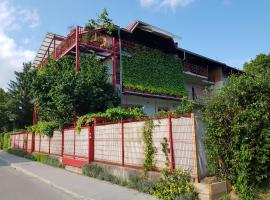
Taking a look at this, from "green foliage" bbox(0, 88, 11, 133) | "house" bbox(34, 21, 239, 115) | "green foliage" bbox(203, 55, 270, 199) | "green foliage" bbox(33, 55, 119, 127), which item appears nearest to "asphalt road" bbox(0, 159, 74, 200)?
"green foliage" bbox(203, 55, 270, 199)

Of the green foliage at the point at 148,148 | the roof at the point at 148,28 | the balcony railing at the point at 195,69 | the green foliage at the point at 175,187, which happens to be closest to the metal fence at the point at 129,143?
the green foliage at the point at 148,148

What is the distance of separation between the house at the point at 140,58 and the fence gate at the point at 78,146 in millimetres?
5897

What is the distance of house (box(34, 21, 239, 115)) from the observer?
22.4 m

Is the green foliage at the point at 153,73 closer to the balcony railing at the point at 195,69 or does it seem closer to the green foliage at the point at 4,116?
the balcony railing at the point at 195,69

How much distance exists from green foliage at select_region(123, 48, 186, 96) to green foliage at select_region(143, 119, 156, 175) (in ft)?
42.2

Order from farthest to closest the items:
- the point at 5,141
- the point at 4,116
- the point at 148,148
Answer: the point at 4,116 < the point at 5,141 < the point at 148,148

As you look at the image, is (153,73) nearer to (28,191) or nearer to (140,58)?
(140,58)

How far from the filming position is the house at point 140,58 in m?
22.4

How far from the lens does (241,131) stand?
705 centimetres

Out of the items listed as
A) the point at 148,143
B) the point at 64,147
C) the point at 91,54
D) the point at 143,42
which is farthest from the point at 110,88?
the point at 148,143

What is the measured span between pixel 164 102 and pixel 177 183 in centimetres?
1837

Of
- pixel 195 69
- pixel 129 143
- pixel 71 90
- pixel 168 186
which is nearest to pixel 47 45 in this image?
pixel 71 90

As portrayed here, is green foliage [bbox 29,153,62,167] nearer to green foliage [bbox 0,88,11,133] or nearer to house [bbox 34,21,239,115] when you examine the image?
house [bbox 34,21,239,115]

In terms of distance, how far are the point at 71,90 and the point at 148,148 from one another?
9764 mm
